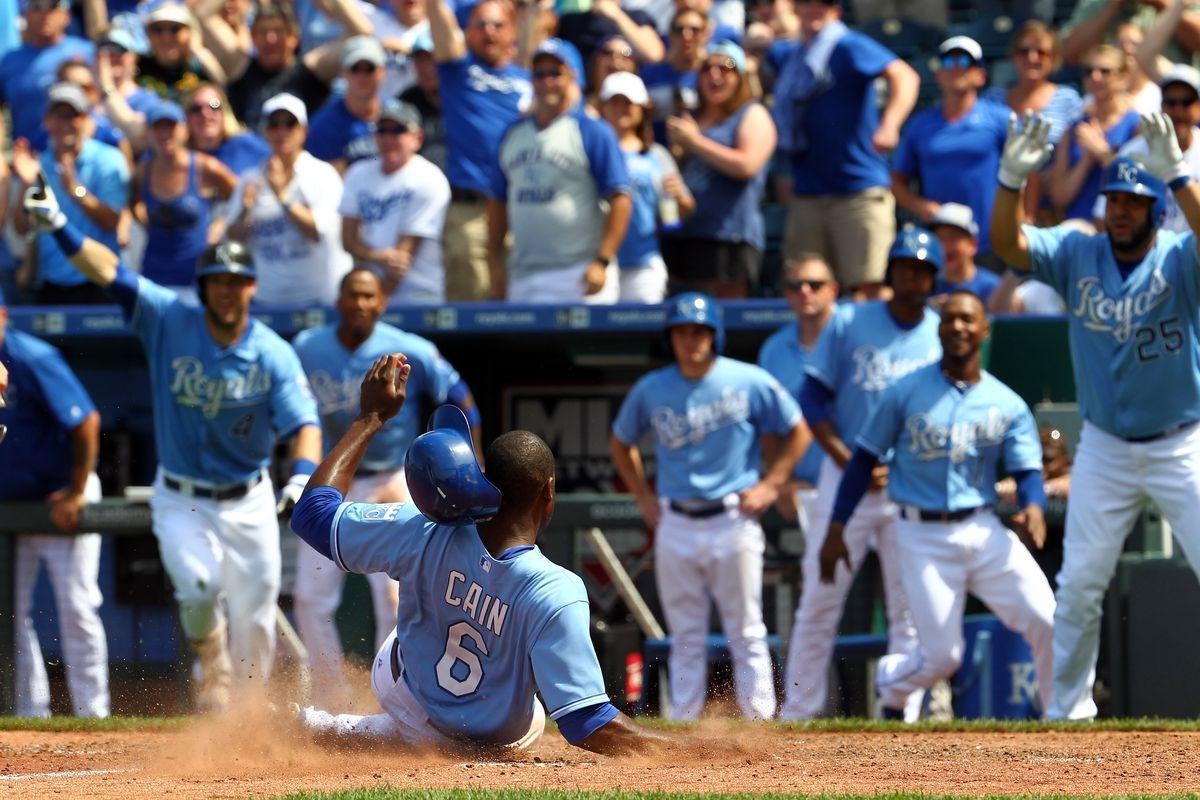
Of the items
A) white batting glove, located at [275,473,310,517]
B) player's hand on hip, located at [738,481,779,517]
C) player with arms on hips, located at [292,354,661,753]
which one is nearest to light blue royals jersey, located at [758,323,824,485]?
player's hand on hip, located at [738,481,779,517]

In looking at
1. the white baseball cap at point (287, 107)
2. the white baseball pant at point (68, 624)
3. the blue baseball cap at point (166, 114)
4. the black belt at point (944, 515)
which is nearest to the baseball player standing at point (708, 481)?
the black belt at point (944, 515)

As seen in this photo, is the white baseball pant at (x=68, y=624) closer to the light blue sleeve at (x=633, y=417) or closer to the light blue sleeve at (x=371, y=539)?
the light blue sleeve at (x=633, y=417)

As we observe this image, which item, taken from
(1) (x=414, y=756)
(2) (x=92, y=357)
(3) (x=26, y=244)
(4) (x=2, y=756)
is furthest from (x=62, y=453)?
(1) (x=414, y=756)

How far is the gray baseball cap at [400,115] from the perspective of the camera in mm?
9406

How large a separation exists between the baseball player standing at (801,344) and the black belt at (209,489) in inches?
93.2

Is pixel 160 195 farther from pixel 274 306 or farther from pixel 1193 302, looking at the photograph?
pixel 1193 302

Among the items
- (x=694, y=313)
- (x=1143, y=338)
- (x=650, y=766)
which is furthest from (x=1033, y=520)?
(x=650, y=766)

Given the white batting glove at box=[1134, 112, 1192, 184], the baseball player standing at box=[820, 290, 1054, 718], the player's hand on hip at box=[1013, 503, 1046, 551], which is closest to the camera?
the white batting glove at box=[1134, 112, 1192, 184]

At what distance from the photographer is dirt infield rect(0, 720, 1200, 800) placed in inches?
201

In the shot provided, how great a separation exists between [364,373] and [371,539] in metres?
3.45

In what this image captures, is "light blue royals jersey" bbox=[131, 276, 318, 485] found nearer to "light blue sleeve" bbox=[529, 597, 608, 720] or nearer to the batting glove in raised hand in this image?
the batting glove in raised hand

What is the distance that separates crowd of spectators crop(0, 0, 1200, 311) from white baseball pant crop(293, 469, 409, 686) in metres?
1.37

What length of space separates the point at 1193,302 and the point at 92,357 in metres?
5.46

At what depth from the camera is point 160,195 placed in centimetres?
973
